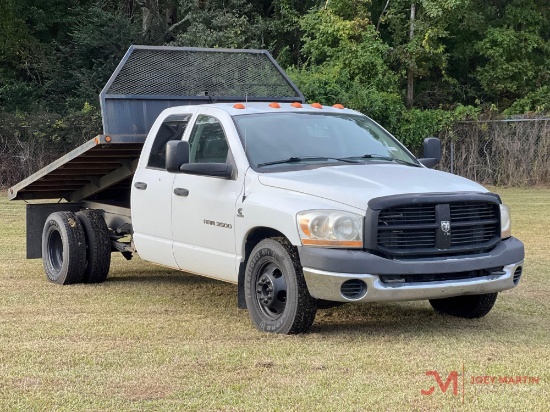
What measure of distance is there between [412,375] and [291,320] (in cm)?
147

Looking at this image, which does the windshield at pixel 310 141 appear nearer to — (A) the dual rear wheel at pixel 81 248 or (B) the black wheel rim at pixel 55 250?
(A) the dual rear wheel at pixel 81 248

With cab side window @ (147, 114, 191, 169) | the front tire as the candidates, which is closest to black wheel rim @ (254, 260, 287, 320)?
the front tire

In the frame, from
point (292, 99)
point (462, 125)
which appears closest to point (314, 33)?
point (462, 125)

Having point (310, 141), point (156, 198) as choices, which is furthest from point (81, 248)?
point (310, 141)

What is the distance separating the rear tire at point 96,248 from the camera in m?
11.3

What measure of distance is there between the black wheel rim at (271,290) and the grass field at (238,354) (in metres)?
0.23

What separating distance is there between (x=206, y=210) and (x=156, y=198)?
3.10 feet

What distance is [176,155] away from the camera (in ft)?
30.0

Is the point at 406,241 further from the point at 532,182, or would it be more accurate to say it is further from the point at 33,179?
the point at 532,182

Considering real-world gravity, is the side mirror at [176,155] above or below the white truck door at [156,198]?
above

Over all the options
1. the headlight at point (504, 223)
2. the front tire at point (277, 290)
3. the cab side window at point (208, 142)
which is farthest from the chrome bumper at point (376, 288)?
the cab side window at point (208, 142)

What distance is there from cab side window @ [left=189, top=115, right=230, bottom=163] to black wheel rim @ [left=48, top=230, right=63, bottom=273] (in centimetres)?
269

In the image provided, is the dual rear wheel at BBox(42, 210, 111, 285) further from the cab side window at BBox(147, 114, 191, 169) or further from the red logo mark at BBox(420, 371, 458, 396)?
the red logo mark at BBox(420, 371, 458, 396)

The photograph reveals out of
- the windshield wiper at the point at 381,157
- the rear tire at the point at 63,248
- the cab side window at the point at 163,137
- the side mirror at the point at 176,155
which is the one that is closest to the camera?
the side mirror at the point at 176,155
